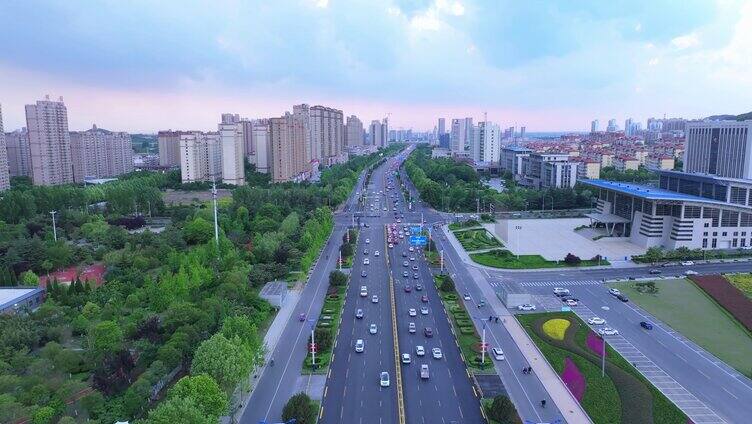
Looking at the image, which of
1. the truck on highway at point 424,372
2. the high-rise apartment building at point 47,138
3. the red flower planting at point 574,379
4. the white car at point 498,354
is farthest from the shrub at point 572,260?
the high-rise apartment building at point 47,138

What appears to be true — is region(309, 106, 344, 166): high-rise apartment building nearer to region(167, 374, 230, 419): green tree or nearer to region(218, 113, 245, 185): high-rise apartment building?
region(218, 113, 245, 185): high-rise apartment building

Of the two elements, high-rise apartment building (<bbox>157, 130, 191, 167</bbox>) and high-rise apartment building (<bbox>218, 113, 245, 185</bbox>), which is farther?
high-rise apartment building (<bbox>157, 130, 191, 167</bbox>)

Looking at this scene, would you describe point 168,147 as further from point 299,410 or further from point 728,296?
point 299,410

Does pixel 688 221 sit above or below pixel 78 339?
above

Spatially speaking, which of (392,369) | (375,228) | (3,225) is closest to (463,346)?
(392,369)

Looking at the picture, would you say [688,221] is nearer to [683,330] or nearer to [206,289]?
[683,330]

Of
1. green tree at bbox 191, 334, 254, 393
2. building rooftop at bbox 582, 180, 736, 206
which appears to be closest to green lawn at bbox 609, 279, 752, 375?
building rooftop at bbox 582, 180, 736, 206

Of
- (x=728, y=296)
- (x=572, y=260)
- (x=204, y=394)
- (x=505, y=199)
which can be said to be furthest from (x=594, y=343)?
(x=505, y=199)
